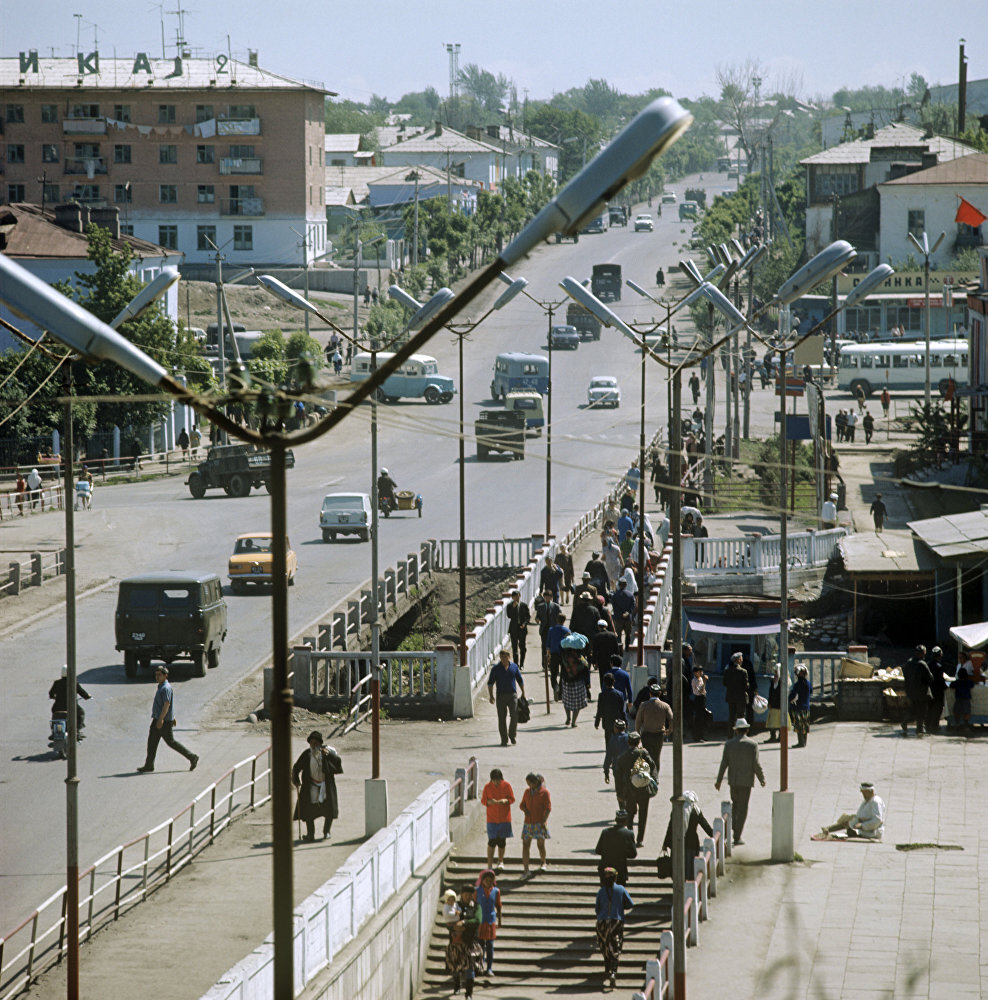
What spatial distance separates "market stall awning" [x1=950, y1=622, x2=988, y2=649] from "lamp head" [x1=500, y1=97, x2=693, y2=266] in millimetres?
17974

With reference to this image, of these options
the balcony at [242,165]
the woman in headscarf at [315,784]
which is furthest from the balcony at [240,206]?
the woman in headscarf at [315,784]

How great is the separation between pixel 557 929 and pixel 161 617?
1164cm

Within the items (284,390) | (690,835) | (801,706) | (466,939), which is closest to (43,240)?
(801,706)

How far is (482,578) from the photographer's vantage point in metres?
35.1

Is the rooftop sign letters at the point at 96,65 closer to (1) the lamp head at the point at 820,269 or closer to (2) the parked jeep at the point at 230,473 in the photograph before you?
(2) the parked jeep at the point at 230,473

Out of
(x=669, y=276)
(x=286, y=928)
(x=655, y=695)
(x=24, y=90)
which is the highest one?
(x=24, y=90)

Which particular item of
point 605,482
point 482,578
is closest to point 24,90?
point 605,482

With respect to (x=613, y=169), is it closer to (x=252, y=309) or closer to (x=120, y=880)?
(x=120, y=880)

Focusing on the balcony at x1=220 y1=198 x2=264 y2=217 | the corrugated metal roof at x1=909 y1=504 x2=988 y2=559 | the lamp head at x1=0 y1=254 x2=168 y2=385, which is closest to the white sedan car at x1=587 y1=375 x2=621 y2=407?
the corrugated metal roof at x1=909 y1=504 x2=988 y2=559

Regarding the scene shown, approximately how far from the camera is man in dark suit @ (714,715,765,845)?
1652 cm

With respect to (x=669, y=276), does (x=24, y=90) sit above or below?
above

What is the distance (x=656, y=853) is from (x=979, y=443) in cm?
2425

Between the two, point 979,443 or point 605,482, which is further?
point 605,482

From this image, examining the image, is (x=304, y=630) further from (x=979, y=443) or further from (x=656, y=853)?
(x=979, y=443)
